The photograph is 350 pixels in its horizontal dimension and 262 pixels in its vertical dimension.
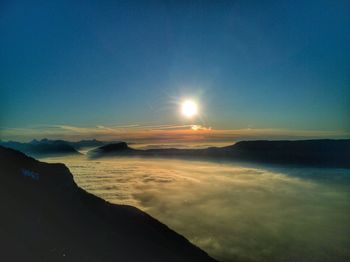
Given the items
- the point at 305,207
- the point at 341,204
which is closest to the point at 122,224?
the point at 305,207

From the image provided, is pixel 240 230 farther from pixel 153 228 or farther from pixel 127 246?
pixel 127 246

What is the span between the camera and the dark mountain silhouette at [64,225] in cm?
1270

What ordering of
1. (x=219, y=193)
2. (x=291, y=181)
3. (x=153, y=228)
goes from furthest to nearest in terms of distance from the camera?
(x=291, y=181) < (x=219, y=193) < (x=153, y=228)

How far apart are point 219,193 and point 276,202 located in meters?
15.1

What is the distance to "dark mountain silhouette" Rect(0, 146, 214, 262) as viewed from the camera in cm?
1270

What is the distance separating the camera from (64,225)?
52.5ft

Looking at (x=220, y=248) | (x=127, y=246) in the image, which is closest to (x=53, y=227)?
(x=127, y=246)

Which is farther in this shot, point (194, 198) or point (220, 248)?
point (194, 198)

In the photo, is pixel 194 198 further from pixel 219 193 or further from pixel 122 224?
pixel 122 224

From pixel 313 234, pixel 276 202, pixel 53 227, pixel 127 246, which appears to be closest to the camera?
pixel 53 227

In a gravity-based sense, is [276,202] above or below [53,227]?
below

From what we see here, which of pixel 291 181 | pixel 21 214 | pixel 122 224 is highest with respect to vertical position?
pixel 21 214

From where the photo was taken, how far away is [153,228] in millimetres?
20875

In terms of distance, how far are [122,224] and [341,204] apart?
73800 mm
